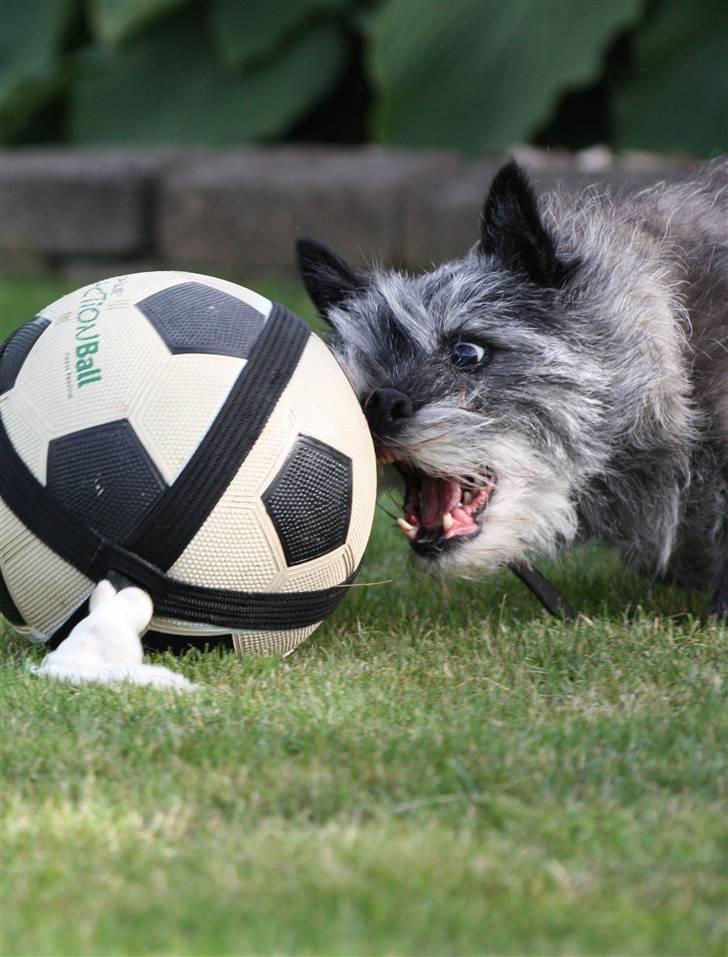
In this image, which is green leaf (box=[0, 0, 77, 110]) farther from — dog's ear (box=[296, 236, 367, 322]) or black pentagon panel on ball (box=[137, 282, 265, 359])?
black pentagon panel on ball (box=[137, 282, 265, 359])

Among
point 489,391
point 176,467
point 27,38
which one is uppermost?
point 27,38

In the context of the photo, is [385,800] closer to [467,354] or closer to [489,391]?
[489,391]

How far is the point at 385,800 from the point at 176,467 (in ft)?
3.27

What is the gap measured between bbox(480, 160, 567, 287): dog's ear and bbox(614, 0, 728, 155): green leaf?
5.80 m

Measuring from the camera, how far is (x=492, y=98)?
9430 mm

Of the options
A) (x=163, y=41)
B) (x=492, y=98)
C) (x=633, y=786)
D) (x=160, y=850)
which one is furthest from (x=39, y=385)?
(x=163, y=41)

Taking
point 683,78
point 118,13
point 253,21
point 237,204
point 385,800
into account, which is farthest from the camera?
point 253,21

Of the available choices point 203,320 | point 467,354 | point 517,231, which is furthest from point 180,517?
point 517,231

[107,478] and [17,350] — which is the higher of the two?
[17,350]

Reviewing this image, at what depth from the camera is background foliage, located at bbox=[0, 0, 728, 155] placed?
9250mm

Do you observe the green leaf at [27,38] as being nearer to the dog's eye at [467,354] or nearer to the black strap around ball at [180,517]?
the dog's eye at [467,354]

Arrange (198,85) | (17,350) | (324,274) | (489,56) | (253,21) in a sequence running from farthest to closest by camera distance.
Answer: (198,85)
(253,21)
(489,56)
(324,274)
(17,350)

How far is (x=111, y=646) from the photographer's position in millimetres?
3250

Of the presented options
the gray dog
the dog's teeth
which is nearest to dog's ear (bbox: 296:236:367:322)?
the gray dog
